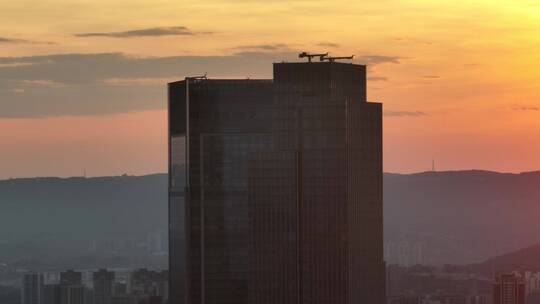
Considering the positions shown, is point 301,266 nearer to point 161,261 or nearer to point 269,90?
point 269,90

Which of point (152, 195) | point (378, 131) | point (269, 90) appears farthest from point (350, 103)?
point (152, 195)

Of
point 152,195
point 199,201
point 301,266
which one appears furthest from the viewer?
point 152,195

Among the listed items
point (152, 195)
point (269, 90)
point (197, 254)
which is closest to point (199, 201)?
point (197, 254)

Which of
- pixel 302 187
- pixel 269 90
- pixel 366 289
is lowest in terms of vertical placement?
pixel 366 289

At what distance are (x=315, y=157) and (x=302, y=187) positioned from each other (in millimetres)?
2301

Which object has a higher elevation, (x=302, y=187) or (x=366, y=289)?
(x=302, y=187)

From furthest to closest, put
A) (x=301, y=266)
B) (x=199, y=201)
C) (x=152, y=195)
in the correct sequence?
(x=152, y=195) → (x=199, y=201) → (x=301, y=266)

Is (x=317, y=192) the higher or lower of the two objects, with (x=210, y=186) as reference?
lower

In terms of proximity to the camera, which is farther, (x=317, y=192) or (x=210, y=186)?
(x=210, y=186)

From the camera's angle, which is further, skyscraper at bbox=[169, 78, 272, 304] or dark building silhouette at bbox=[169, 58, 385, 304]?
skyscraper at bbox=[169, 78, 272, 304]

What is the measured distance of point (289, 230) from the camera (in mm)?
112125

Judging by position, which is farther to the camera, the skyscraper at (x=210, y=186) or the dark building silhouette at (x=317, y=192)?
the skyscraper at (x=210, y=186)

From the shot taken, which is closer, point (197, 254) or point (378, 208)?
point (378, 208)

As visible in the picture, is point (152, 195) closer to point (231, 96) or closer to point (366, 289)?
point (231, 96)
